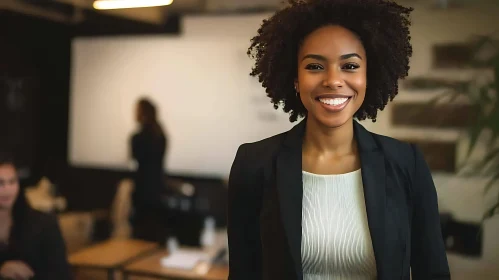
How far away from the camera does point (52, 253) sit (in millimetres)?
2012

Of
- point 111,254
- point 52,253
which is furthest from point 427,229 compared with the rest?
point 111,254

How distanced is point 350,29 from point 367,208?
37 centimetres

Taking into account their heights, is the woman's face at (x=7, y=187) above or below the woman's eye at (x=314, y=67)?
below

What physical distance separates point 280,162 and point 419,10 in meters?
1.52

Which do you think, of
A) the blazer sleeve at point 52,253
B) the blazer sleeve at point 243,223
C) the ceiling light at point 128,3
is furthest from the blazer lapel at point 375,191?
the ceiling light at point 128,3

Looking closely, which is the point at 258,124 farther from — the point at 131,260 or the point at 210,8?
the point at 131,260

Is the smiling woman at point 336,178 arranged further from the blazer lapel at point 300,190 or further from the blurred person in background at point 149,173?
the blurred person in background at point 149,173

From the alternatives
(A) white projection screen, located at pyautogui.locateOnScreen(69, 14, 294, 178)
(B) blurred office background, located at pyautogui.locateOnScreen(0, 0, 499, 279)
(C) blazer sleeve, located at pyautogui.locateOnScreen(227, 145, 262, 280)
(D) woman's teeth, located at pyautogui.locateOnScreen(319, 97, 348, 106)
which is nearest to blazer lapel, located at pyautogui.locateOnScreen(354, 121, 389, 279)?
(D) woman's teeth, located at pyautogui.locateOnScreen(319, 97, 348, 106)

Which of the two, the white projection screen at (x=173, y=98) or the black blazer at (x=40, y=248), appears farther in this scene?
the white projection screen at (x=173, y=98)

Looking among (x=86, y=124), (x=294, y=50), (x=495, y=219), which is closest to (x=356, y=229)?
(x=294, y=50)

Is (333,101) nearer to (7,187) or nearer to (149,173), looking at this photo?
(7,187)

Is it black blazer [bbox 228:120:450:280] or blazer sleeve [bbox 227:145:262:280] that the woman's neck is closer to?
black blazer [bbox 228:120:450:280]

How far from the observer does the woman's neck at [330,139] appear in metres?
1.04

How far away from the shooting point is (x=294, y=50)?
106 cm
